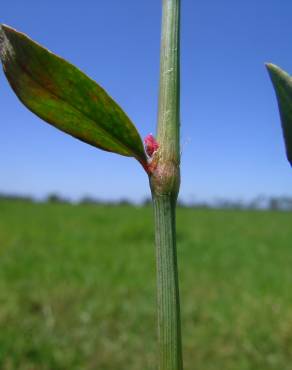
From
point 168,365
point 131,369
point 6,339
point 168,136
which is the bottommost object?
point 131,369

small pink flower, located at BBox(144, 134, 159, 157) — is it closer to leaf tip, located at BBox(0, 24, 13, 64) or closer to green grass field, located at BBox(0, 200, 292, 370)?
leaf tip, located at BBox(0, 24, 13, 64)

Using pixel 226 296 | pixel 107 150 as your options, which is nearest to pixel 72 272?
pixel 226 296

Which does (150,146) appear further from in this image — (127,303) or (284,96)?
(127,303)

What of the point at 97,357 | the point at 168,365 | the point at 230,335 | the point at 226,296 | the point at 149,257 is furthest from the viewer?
the point at 149,257

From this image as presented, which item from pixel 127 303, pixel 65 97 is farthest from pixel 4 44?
pixel 127 303

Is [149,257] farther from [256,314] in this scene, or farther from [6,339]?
[6,339]

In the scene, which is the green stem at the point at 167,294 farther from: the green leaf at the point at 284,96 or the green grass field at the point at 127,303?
the green grass field at the point at 127,303
